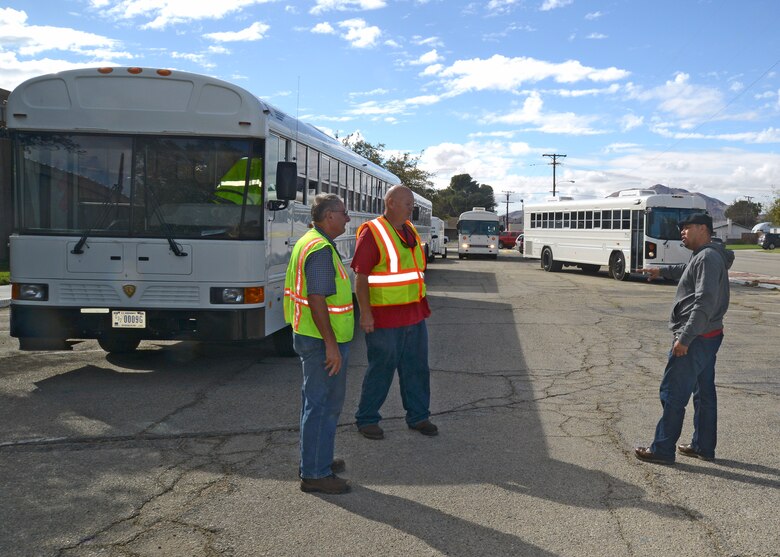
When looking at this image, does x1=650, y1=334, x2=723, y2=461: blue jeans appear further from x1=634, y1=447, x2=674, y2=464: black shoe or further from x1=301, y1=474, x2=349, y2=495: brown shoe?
x1=301, y1=474, x2=349, y2=495: brown shoe

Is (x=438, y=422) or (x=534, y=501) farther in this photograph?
(x=438, y=422)

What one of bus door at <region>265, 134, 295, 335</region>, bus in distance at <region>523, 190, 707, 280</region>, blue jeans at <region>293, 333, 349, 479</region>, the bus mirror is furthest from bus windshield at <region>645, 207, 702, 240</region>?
blue jeans at <region>293, 333, 349, 479</region>

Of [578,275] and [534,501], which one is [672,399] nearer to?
[534,501]

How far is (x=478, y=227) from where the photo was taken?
4075 centimetres

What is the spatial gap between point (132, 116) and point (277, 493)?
4749mm

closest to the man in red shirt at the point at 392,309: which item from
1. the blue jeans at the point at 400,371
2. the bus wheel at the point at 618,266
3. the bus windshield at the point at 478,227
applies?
the blue jeans at the point at 400,371

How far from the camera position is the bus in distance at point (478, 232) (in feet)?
133

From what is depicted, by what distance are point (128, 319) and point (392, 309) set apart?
3293mm

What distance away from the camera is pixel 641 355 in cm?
1056

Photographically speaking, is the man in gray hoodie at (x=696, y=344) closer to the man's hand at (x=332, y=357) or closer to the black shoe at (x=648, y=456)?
the black shoe at (x=648, y=456)

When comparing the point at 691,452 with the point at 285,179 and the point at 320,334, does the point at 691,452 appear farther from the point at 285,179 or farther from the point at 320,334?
the point at 285,179

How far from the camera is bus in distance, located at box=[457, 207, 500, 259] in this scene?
40438 millimetres

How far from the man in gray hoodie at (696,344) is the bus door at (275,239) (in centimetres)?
426

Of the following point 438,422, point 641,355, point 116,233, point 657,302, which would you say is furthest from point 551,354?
point 657,302
